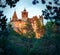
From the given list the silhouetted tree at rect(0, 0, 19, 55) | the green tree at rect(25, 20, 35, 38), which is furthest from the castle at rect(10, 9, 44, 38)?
the silhouetted tree at rect(0, 0, 19, 55)

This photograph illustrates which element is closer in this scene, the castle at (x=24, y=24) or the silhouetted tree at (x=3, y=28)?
the silhouetted tree at (x=3, y=28)

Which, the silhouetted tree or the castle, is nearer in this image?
the silhouetted tree

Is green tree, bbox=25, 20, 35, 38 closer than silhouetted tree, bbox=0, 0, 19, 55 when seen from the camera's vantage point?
No

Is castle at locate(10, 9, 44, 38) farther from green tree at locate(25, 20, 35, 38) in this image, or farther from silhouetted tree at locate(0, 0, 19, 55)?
silhouetted tree at locate(0, 0, 19, 55)

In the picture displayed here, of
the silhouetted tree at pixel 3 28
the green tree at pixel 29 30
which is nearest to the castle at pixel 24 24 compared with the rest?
the green tree at pixel 29 30

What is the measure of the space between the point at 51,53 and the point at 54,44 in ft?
1.72

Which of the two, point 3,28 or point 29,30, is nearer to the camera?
point 3,28

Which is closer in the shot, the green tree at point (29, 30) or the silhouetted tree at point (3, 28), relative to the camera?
the silhouetted tree at point (3, 28)

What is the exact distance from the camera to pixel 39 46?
1281 centimetres

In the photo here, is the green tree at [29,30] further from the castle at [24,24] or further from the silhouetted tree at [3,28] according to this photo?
the silhouetted tree at [3,28]

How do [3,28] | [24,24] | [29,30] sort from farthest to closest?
[24,24]
[29,30]
[3,28]

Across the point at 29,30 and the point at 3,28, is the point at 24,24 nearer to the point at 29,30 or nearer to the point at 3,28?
the point at 29,30

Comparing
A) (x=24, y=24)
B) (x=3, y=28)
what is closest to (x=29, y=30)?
(x=24, y=24)

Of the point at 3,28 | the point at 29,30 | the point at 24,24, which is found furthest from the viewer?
the point at 24,24
